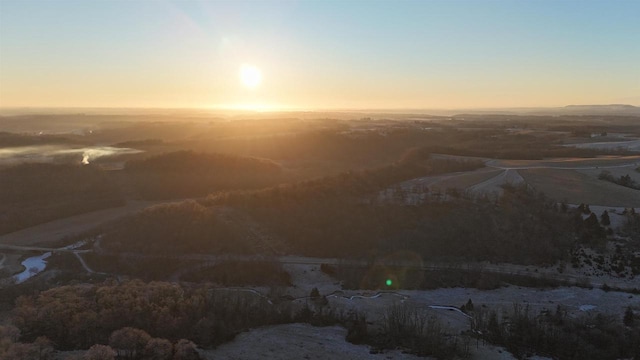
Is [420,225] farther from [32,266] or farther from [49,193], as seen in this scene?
[49,193]

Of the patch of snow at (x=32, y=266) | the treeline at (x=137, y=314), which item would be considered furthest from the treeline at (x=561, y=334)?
the patch of snow at (x=32, y=266)

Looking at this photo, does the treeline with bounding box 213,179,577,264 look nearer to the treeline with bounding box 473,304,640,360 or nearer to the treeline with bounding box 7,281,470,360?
the treeline with bounding box 473,304,640,360

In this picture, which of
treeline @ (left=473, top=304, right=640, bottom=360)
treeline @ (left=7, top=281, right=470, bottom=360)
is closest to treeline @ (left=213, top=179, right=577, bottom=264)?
treeline @ (left=473, top=304, right=640, bottom=360)

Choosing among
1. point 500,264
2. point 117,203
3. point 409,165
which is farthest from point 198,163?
point 500,264

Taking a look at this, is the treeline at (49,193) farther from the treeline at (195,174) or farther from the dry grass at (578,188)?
the dry grass at (578,188)

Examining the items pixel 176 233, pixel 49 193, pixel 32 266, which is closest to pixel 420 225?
pixel 176 233

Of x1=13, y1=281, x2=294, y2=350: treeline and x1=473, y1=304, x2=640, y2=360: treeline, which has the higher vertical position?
x1=13, y1=281, x2=294, y2=350: treeline

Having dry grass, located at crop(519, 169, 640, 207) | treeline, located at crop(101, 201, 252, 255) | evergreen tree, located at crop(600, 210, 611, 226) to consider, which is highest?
dry grass, located at crop(519, 169, 640, 207)
